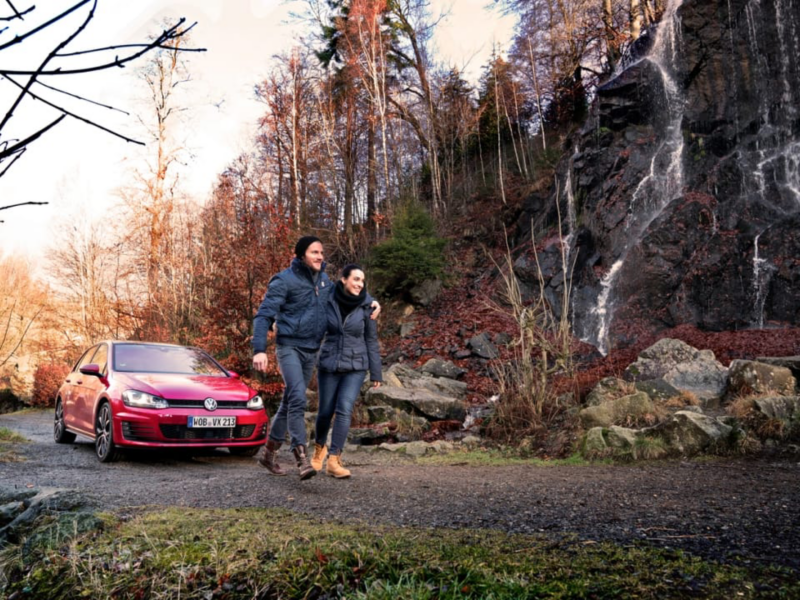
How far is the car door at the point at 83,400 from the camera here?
795 centimetres

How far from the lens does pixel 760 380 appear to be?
883 centimetres

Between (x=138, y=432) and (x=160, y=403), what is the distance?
15.9 inches

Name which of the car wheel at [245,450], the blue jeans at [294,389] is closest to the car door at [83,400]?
the car wheel at [245,450]

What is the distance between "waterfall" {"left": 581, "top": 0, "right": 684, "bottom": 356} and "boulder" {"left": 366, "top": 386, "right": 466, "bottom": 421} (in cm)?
739

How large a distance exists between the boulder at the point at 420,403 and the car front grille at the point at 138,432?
185 inches

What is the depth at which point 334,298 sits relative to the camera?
5.89 m

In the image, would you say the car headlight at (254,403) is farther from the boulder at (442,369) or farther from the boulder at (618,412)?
the boulder at (442,369)

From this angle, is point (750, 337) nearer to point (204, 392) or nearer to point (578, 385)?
point (578, 385)

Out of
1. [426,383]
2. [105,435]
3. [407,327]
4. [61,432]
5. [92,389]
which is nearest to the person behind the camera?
[105,435]

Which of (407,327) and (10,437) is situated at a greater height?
(407,327)

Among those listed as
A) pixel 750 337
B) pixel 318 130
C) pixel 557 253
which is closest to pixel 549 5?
pixel 318 130

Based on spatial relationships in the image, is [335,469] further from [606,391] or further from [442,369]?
[442,369]

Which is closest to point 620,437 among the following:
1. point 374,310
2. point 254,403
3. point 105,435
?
point 374,310

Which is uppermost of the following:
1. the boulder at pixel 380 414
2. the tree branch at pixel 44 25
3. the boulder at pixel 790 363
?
the tree branch at pixel 44 25
